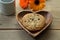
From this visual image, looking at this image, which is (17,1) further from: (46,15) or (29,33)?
(29,33)

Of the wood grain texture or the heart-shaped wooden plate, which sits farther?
the wood grain texture

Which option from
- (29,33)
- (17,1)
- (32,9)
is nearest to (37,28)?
(29,33)

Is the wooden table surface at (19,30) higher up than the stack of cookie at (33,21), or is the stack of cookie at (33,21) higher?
the stack of cookie at (33,21)

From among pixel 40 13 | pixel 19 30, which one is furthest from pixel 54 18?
pixel 19 30

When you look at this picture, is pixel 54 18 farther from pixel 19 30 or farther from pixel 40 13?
pixel 19 30

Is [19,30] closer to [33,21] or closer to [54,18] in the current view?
[33,21]

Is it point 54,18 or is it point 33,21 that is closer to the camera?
point 33,21

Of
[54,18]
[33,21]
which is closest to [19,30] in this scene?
[33,21]

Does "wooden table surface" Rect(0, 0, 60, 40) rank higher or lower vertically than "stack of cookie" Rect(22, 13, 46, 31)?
lower

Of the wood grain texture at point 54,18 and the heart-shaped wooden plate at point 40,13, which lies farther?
the wood grain texture at point 54,18
